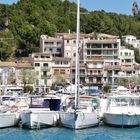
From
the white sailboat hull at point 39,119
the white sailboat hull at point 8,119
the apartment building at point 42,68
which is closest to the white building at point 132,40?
the apartment building at point 42,68

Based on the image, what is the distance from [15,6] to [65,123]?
279 feet

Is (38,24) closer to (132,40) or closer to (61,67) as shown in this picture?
(61,67)

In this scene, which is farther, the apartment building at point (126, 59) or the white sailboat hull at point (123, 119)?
the apartment building at point (126, 59)

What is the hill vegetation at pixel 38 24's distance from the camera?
101 m

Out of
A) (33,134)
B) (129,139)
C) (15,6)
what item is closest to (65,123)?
(33,134)

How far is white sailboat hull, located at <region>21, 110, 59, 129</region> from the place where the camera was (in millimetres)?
36781

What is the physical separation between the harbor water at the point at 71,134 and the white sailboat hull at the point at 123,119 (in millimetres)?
453

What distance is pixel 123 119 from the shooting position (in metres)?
38.0

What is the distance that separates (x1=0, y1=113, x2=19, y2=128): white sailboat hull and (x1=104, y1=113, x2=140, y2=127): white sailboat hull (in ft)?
23.6

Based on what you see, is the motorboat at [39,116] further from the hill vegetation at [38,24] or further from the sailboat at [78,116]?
the hill vegetation at [38,24]

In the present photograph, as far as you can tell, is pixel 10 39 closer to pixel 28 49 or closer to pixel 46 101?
pixel 28 49

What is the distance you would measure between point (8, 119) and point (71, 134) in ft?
18.1

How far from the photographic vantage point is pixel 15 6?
119 m

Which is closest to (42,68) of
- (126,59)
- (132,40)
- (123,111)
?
(126,59)
